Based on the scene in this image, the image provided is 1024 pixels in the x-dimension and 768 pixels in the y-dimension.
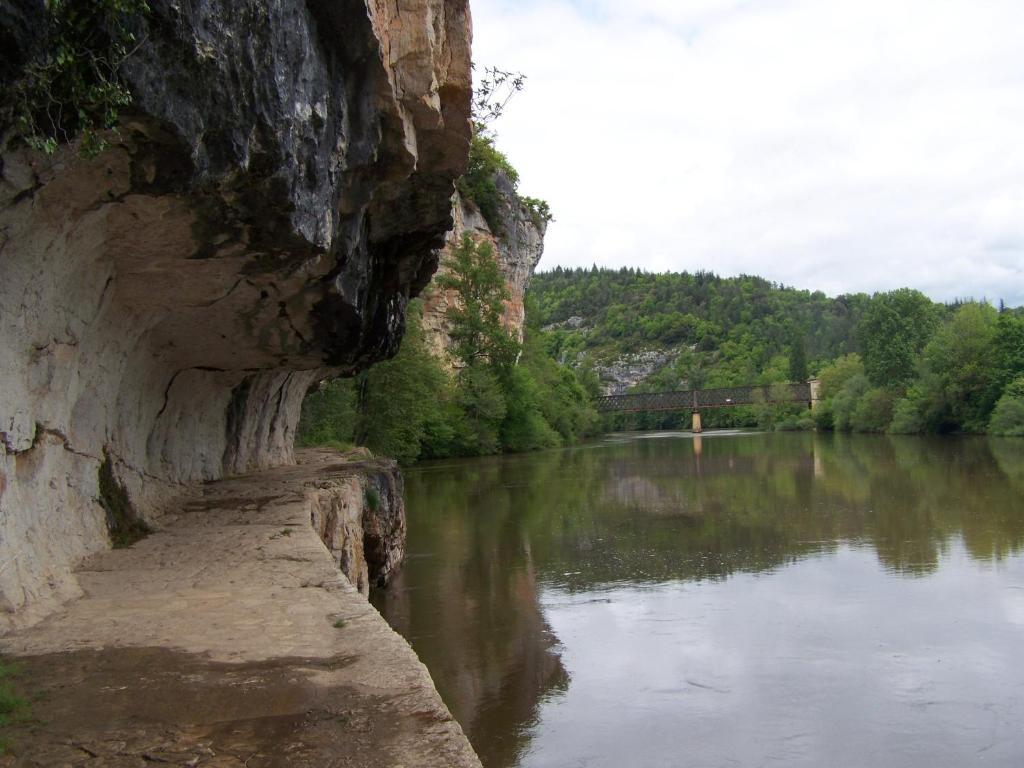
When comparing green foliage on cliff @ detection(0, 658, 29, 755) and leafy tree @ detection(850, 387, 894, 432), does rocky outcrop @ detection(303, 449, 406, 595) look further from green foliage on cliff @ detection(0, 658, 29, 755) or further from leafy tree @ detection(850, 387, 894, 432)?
leafy tree @ detection(850, 387, 894, 432)

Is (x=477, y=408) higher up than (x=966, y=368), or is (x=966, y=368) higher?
(x=966, y=368)

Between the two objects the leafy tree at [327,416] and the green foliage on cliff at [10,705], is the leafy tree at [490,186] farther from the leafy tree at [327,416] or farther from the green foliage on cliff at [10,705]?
the green foliage on cliff at [10,705]

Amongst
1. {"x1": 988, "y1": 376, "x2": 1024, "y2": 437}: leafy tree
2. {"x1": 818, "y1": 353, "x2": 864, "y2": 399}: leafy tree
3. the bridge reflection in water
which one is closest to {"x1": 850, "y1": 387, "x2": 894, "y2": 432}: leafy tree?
{"x1": 818, "y1": 353, "x2": 864, "y2": 399}: leafy tree

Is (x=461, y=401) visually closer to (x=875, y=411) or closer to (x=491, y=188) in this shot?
(x=491, y=188)

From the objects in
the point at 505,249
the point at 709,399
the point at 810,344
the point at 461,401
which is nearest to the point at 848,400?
the point at 709,399

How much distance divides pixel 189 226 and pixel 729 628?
24.9ft

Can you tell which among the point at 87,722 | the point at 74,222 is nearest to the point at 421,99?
the point at 74,222

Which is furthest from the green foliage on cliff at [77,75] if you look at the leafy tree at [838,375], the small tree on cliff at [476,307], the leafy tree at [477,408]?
the leafy tree at [838,375]

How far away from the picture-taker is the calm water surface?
7336 millimetres

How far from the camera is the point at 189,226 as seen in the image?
19.4ft

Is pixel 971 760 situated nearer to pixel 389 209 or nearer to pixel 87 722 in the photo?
pixel 87 722

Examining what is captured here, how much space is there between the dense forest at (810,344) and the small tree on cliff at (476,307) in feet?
72.9

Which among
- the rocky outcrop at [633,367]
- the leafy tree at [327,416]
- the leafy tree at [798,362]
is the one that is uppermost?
the rocky outcrop at [633,367]

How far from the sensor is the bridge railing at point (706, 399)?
82012 mm
